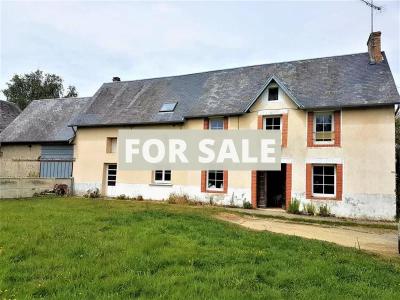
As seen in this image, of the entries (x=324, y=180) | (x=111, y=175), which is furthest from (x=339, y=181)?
(x=111, y=175)

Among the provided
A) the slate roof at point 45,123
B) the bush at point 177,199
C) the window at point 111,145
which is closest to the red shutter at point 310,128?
the bush at point 177,199

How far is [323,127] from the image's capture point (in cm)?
1656

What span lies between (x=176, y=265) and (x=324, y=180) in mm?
11858

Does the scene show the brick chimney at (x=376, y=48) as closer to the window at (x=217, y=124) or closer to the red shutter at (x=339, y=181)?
the red shutter at (x=339, y=181)

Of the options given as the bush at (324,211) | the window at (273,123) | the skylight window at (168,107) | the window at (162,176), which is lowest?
the bush at (324,211)

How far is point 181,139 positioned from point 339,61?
374 inches

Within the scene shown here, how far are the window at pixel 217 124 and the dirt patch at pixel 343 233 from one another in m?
5.97

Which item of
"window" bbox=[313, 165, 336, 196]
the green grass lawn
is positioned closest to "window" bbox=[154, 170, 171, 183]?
"window" bbox=[313, 165, 336, 196]

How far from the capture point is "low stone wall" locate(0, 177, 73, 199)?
17.2 meters

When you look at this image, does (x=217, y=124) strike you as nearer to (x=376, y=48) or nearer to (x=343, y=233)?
(x=376, y=48)

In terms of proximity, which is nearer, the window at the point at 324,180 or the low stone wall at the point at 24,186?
the window at the point at 324,180

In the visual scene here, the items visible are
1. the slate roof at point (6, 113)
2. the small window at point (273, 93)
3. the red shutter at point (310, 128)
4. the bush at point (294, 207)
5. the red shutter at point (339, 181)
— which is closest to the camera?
the red shutter at point (339, 181)

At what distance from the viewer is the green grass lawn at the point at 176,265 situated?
4984mm

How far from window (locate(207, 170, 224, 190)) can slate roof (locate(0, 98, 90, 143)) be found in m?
9.66
